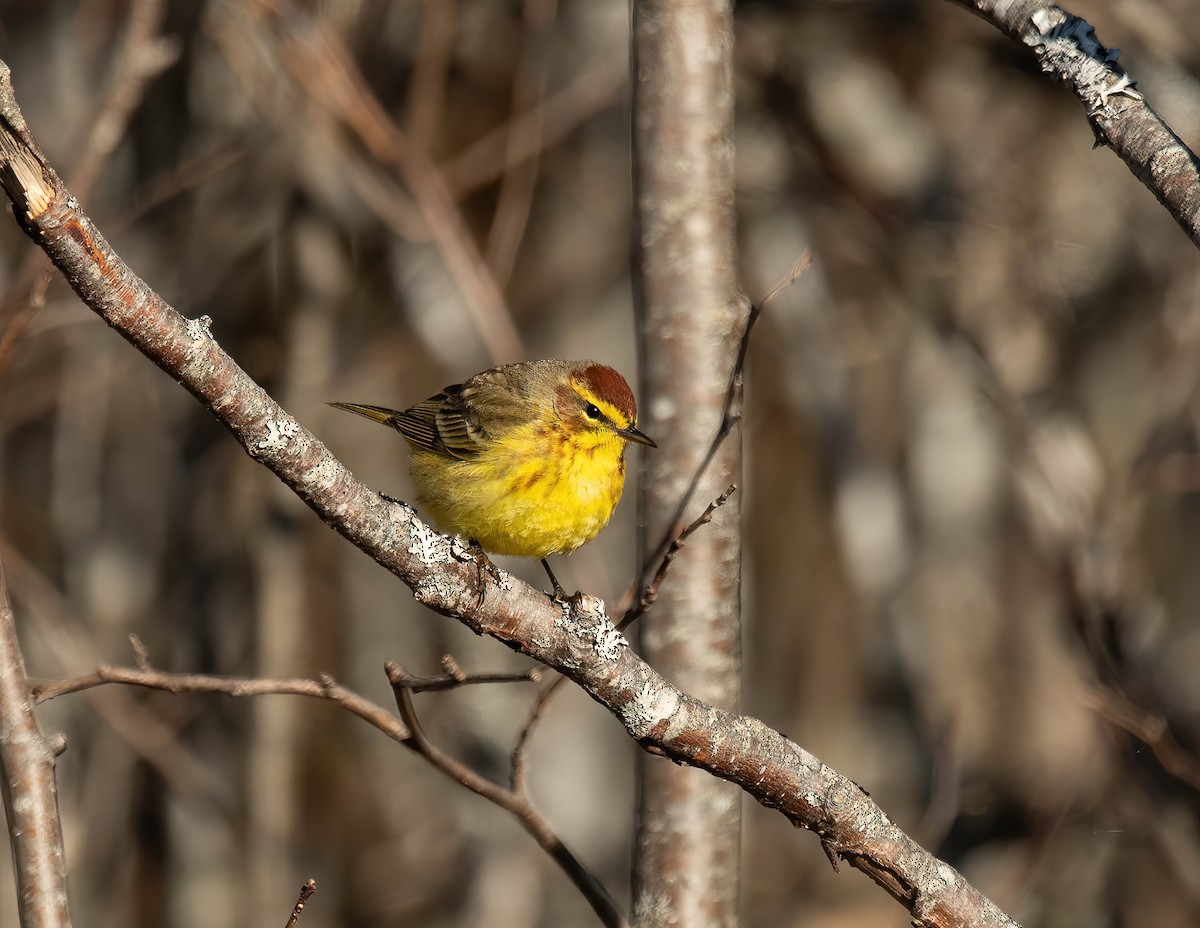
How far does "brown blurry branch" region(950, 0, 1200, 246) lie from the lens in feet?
7.35

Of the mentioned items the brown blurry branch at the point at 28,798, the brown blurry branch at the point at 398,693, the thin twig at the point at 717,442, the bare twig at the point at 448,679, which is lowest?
the brown blurry branch at the point at 28,798

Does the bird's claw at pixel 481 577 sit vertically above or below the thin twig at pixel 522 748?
above

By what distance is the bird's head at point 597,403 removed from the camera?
139 inches

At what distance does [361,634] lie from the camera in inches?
320

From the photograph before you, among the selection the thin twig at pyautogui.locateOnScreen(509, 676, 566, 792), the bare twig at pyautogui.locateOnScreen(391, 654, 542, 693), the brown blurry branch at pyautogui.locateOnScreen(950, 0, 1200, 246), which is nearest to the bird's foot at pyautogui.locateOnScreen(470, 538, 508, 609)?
the bare twig at pyautogui.locateOnScreen(391, 654, 542, 693)

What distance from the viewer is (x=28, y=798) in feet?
6.88

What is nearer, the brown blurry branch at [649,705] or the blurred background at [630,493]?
the brown blurry branch at [649,705]

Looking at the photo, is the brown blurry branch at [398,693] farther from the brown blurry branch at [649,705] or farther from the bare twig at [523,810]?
the brown blurry branch at [649,705]

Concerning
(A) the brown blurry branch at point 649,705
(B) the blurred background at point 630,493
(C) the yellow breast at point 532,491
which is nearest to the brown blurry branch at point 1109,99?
(A) the brown blurry branch at point 649,705

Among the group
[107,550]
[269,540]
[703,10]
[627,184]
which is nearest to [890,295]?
[627,184]

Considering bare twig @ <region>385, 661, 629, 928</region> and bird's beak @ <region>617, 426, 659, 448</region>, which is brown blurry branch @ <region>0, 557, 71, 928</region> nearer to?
bare twig @ <region>385, 661, 629, 928</region>

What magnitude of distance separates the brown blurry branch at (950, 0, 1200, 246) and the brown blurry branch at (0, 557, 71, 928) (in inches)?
89.4

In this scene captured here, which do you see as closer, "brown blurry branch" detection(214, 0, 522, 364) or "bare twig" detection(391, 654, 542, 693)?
"bare twig" detection(391, 654, 542, 693)

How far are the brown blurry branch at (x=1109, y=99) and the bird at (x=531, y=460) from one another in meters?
1.32
